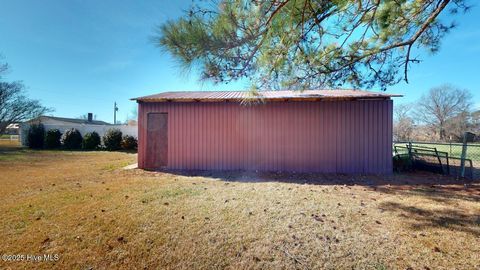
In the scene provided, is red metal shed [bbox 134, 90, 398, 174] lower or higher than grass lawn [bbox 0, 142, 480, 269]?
higher

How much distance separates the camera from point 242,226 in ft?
9.37

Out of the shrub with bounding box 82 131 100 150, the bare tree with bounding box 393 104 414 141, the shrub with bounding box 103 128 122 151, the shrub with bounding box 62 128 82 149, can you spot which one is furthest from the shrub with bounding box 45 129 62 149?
the bare tree with bounding box 393 104 414 141

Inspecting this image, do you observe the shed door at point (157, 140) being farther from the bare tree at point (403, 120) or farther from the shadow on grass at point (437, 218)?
the bare tree at point (403, 120)

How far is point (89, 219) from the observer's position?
3.04m

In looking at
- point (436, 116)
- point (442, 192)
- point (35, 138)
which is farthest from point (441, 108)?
point (35, 138)

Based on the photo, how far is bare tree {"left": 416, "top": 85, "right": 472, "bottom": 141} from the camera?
29.0m

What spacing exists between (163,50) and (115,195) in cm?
293

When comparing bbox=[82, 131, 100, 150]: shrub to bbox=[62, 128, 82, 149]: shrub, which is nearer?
bbox=[82, 131, 100, 150]: shrub

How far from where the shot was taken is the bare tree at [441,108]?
29.0 metres

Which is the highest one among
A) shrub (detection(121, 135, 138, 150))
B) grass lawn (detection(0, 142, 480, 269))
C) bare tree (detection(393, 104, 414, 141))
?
bare tree (detection(393, 104, 414, 141))

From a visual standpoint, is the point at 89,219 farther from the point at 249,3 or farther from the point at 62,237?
the point at 249,3

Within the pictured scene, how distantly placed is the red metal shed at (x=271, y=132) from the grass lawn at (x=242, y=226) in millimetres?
1675

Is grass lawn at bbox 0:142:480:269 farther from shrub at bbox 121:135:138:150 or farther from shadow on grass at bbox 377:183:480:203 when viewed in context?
shrub at bbox 121:135:138:150

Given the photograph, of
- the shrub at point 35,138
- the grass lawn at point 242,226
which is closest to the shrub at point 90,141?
the shrub at point 35,138
